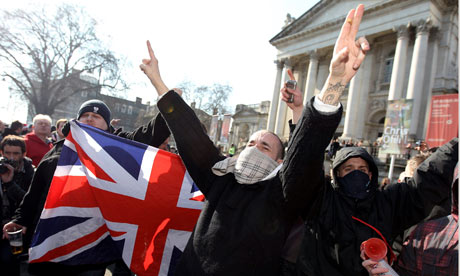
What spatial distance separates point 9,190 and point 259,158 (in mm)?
2603

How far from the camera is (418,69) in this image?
19375 millimetres

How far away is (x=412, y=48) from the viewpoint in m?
21.0

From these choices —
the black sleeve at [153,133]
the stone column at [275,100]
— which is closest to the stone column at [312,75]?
the stone column at [275,100]

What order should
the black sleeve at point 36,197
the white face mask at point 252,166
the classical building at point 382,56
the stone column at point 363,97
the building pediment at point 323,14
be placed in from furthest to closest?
1. the building pediment at point 323,14
2. the stone column at point 363,97
3. the classical building at point 382,56
4. the black sleeve at point 36,197
5. the white face mask at point 252,166

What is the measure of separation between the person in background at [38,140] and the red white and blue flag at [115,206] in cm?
251

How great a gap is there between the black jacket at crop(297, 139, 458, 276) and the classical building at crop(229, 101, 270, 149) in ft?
107

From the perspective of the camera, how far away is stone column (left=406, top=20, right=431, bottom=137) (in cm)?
1923

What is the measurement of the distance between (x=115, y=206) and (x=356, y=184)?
1959 millimetres

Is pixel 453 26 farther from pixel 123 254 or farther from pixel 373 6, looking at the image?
pixel 123 254

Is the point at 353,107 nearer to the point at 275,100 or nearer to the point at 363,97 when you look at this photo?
the point at 363,97

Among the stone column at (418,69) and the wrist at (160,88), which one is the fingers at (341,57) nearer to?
the wrist at (160,88)

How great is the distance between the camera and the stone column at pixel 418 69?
19234 millimetres

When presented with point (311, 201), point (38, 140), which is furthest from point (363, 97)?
point (311, 201)

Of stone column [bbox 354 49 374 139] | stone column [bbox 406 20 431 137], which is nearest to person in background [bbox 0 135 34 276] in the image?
stone column [bbox 406 20 431 137]
